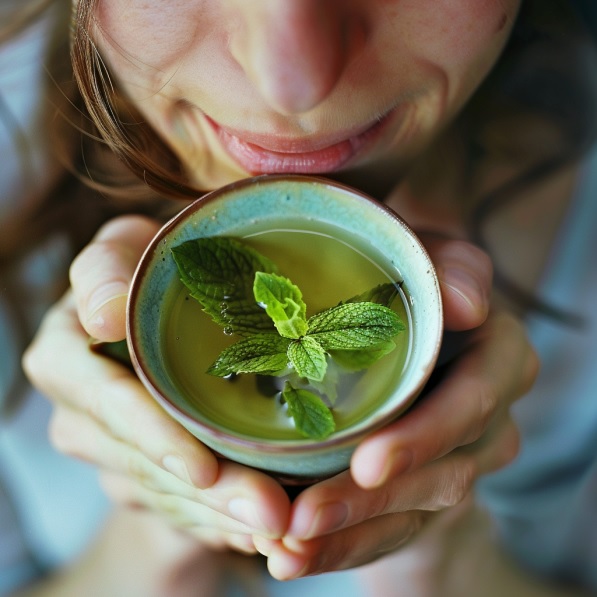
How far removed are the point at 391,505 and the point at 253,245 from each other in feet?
1.02

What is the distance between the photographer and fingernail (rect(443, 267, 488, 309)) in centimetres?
70

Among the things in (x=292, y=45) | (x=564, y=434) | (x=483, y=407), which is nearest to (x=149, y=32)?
(x=292, y=45)

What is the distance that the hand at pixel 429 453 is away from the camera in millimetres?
624

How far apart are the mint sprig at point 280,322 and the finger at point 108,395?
79 mm

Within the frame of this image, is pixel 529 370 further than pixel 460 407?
Yes

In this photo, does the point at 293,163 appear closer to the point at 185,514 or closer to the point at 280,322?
the point at 280,322

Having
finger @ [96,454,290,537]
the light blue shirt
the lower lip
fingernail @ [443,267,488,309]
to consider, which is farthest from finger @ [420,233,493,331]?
the light blue shirt

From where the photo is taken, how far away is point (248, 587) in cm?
119

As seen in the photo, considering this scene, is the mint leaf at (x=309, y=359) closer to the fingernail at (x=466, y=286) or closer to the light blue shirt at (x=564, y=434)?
the fingernail at (x=466, y=286)

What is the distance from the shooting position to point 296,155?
0.78 metres

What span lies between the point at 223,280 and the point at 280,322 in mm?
77

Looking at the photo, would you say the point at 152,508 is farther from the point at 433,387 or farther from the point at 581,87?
the point at 581,87

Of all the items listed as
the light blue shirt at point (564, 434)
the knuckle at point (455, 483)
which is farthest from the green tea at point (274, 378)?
the light blue shirt at point (564, 434)

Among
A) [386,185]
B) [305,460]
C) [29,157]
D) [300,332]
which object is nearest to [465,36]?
[386,185]
